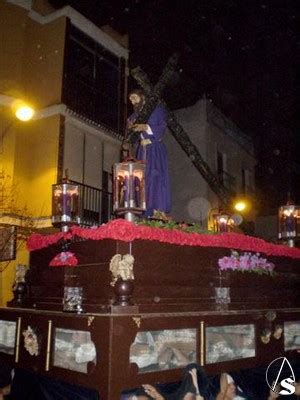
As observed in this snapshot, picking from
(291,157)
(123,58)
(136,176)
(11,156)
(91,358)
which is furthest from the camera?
(291,157)

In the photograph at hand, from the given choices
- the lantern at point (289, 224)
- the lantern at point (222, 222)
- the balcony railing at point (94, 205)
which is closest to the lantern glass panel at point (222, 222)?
the lantern at point (222, 222)

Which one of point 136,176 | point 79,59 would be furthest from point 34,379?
point 79,59

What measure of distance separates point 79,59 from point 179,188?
8.13m

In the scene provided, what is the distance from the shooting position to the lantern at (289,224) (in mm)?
10578

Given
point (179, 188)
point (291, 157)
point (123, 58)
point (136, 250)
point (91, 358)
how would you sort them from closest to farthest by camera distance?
point (91, 358)
point (136, 250)
point (123, 58)
point (179, 188)
point (291, 157)

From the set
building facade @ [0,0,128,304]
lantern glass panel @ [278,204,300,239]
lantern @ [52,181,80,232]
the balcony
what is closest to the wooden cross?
lantern @ [52,181,80,232]

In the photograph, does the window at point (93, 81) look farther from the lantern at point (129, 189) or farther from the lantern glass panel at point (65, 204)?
the lantern at point (129, 189)

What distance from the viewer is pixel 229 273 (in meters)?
8.46

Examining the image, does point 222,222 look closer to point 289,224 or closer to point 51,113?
point 289,224

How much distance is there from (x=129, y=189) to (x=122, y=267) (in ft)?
5.49

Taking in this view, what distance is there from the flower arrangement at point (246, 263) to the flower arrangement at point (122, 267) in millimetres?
2567

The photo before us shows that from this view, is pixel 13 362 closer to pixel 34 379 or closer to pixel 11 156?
pixel 34 379

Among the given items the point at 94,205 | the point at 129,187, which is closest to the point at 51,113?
the point at 94,205

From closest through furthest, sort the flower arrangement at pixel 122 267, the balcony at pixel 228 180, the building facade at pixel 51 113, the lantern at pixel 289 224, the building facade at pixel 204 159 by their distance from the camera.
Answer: the flower arrangement at pixel 122 267 < the lantern at pixel 289 224 < the building facade at pixel 51 113 < the building facade at pixel 204 159 < the balcony at pixel 228 180
